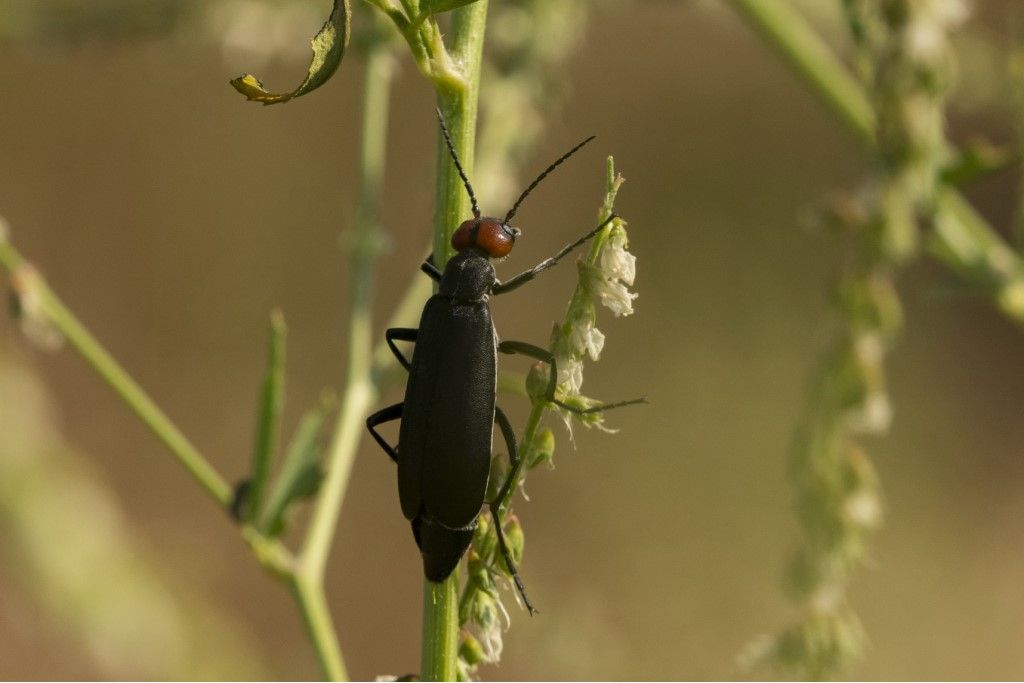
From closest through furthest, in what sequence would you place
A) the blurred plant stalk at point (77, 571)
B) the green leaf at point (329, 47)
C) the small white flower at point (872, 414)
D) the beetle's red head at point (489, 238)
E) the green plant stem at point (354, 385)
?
the green leaf at point (329, 47), the small white flower at point (872, 414), the green plant stem at point (354, 385), the beetle's red head at point (489, 238), the blurred plant stalk at point (77, 571)

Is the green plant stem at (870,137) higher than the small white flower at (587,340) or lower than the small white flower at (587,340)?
higher

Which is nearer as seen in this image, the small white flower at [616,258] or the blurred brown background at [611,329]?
the small white flower at [616,258]

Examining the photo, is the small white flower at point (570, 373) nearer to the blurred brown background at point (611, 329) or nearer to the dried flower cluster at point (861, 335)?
the dried flower cluster at point (861, 335)

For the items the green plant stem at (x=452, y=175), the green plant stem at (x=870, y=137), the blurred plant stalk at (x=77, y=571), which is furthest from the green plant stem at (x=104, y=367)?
the blurred plant stalk at (x=77, y=571)

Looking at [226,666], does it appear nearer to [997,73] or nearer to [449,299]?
[449,299]

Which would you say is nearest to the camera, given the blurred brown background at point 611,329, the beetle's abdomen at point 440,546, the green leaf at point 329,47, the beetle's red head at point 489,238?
the green leaf at point 329,47

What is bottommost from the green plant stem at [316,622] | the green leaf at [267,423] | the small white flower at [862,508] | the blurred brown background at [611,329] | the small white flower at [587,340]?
the green plant stem at [316,622]

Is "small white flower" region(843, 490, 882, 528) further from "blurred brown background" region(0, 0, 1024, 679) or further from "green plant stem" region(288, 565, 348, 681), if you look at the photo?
"blurred brown background" region(0, 0, 1024, 679)

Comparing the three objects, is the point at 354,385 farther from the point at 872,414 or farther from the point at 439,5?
the point at 439,5
